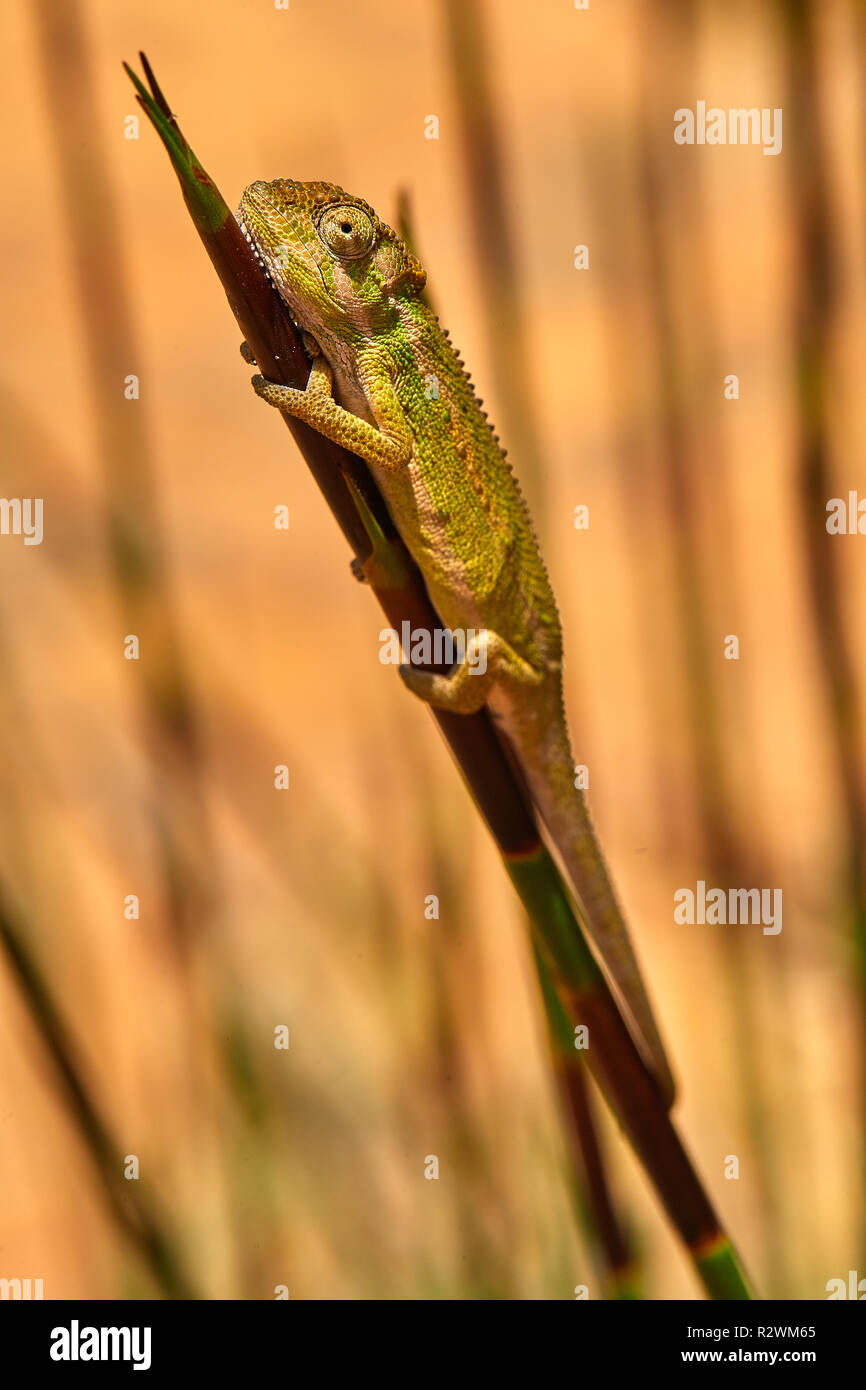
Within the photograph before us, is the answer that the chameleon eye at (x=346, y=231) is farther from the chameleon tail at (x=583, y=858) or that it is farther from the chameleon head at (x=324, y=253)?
the chameleon tail at (x=583, y=858)

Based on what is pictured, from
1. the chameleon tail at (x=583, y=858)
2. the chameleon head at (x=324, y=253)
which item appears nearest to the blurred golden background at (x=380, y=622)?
the chameleon tail at (x=583, y=858)

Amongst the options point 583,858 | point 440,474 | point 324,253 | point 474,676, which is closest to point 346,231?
point 324,253

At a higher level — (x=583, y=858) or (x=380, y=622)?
(x=380, y=622)

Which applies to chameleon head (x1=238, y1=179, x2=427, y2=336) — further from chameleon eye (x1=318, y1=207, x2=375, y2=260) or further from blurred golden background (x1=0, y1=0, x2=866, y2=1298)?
blurred golden background (x1=0, y1=0, x2=866, y2=1298)

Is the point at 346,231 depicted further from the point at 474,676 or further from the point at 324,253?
the point at 474,676

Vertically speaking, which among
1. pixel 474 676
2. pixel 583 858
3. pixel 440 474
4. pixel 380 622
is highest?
pixel 380 622

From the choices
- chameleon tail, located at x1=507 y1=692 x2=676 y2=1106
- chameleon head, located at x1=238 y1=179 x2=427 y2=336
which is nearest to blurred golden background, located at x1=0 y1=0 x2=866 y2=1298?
chameleon tail, located at x1=507 y1=692 x2=676 y2=1106

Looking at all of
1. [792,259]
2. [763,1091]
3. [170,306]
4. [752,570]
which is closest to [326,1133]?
[763,1091]
